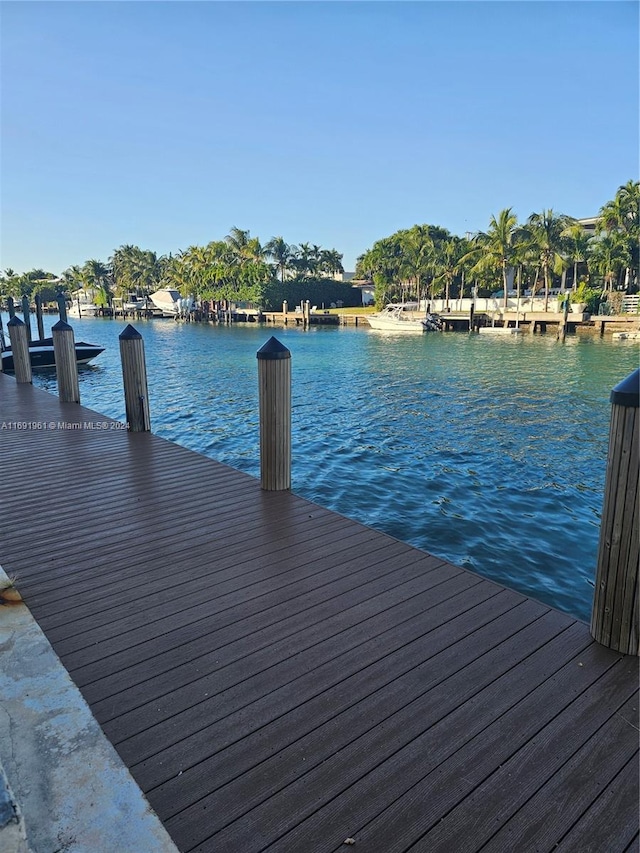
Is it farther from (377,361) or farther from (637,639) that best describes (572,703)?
(377,361)

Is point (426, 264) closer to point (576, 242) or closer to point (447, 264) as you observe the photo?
point (447, 264)

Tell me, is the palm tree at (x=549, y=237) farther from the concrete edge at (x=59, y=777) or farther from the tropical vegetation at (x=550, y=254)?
the concrete edge at (x=59, y=777)

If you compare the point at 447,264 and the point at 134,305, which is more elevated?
the point at 447,264

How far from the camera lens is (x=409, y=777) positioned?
2.03m

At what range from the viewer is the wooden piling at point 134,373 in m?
7.46

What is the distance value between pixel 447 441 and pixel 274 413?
651 cm

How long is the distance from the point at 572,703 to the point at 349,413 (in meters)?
11.9

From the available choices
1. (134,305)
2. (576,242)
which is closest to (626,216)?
(576,242)

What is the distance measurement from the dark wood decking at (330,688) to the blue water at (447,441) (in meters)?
2.21

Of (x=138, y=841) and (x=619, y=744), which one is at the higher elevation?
(x=138, y=841)

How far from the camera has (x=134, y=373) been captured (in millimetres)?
7551

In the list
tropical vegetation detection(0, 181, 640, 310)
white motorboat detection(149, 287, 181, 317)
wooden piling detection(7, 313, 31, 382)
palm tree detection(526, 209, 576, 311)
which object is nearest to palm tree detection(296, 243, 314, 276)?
tropical vegetation detection(0, 181, 640, 310)

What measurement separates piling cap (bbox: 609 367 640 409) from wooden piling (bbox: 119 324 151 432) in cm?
619

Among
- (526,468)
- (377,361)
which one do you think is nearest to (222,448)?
(526,468)
